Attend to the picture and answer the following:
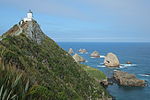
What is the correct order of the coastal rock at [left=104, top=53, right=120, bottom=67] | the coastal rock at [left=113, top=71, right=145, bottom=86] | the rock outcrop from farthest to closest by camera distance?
the coastal rock at [left=104, top=53, right=120, bottom=67] → the coastal rock at [left=113, top=71, right=145, bottom=86] → the rock outcrop

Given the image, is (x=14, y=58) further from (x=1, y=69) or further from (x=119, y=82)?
(x=119, y=82)

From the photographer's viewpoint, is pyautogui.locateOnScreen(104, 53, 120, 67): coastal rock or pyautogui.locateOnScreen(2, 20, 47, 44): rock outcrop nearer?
pyautogui.locateOnScreen(2, 20, 47, 44): rock outcrop

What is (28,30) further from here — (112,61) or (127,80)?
(112,61)

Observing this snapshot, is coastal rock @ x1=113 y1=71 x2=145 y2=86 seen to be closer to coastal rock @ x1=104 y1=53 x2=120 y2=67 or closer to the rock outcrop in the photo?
coastal rock @ x1=104 y1=53 x2=120 y2=67

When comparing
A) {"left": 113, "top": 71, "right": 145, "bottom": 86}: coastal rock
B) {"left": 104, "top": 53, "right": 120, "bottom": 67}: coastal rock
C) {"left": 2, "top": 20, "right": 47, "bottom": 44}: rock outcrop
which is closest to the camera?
{"left": 2, "top": 20, "right": 47, "bottom": 44}: rock outcrop

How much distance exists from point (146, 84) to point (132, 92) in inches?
379

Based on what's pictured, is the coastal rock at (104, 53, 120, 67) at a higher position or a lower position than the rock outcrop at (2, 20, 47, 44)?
lower

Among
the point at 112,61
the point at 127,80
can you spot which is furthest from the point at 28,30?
the point at 112,61

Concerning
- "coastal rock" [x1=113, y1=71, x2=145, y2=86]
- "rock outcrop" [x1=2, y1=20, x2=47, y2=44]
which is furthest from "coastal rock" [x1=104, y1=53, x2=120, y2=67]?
"rock outcrop" [x1=2, y1=20, x2=47, y2=44]

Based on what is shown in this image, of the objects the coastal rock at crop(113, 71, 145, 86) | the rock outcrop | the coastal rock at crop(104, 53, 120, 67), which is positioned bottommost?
the coastal rock at crop(113, 71, 145, 86)

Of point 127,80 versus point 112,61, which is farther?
point 112,61

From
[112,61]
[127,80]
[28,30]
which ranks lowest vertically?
[127,80]

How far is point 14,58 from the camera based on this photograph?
2116 cm

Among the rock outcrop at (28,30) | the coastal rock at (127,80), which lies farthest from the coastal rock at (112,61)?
the rock outcrop at (28,30)
